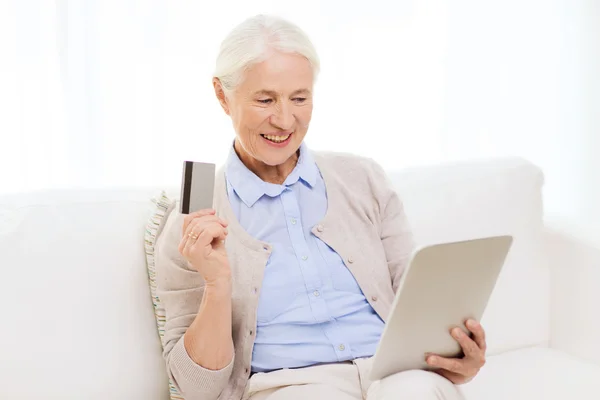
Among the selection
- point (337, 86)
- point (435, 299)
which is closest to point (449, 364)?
point (435, 299)

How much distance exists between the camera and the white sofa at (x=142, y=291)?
1672mm

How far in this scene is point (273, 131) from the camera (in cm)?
168

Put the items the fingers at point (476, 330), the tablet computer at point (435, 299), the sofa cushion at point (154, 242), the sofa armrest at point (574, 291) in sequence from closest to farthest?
the tablet computer at point (435, 299) → the fingers at point (476, 330) → the sofa cushion at point (154, 242) → the sofa armrest at point (574, 291)

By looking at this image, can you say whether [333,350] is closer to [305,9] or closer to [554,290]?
[554,290]

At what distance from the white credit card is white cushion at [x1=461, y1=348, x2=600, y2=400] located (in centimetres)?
79

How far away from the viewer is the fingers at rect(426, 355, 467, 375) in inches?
56.1

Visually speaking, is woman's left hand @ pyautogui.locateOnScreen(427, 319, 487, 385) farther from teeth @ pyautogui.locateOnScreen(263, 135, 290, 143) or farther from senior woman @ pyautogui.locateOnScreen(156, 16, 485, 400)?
teeth @ pyautogui.locateOnScreen(263, 135, 290, 143)

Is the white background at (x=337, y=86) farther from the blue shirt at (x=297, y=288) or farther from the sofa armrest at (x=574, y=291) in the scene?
the blue shirt at (x=297, y=288)

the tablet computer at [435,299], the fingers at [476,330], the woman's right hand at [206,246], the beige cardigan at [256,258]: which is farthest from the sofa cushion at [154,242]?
the fingers at [476,330]

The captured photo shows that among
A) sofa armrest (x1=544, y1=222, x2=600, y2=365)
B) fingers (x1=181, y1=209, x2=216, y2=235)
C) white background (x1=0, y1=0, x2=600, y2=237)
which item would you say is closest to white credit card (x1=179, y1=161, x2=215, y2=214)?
fingers (x1=181, y1=209, x2=216, y2=235)

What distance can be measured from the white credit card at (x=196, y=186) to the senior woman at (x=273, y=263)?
2 centimetres

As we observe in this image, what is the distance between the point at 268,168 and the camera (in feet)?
5.83

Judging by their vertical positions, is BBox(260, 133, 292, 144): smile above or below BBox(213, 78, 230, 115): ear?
below

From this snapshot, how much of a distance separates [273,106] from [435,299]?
561 millimetres
